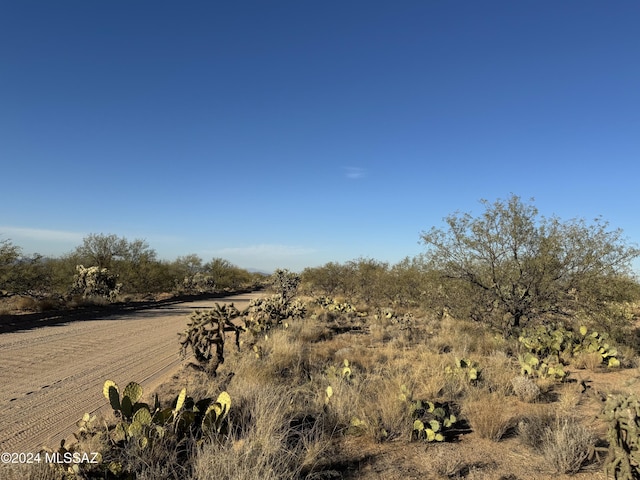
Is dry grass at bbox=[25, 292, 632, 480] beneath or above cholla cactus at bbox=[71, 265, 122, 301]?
beneath

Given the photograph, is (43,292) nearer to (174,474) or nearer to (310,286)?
(310,286)

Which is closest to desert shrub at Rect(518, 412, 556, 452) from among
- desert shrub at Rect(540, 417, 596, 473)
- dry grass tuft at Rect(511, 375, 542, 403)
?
desert shrub at Rect(540, 417, 596, 473)

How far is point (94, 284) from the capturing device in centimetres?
2544

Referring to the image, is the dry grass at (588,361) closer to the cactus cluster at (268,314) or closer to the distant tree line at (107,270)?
the cactus cluster at (268,314)

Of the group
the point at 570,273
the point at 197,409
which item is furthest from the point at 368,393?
the point at 570,273

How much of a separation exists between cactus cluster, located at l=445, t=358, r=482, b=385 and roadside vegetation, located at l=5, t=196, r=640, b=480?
0.12 feet

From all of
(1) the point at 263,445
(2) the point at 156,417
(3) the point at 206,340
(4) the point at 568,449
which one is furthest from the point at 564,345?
(2) the point at 156,417

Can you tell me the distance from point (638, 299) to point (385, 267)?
54.5ft

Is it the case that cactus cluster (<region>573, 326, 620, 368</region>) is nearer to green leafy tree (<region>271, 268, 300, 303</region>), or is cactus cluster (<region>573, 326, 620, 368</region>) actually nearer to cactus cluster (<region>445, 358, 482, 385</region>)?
cactus cluster (<region>445, 358, 482, 385</region>)

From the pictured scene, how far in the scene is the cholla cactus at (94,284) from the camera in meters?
25.4

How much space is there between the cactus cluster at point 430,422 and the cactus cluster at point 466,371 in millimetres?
1520

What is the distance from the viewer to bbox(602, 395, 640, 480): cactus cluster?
343cm

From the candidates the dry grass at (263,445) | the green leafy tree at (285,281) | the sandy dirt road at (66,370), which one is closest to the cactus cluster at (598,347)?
the dry grass at (263,445)

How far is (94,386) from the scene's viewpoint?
289 inches
